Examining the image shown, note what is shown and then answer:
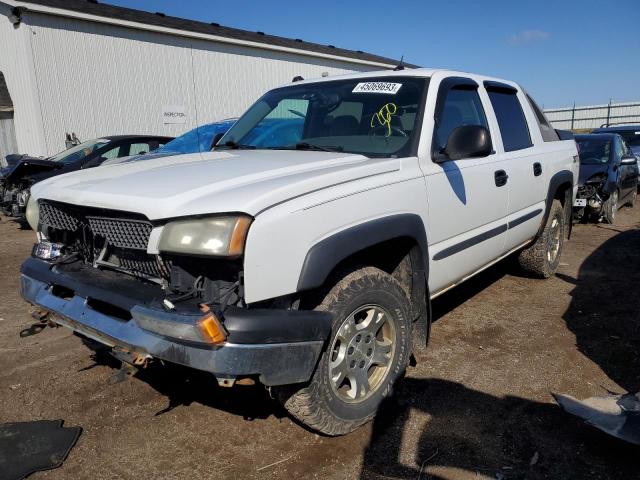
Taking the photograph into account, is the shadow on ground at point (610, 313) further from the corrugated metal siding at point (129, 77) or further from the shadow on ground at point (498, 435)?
the corrugated metal siding at point (129, 77)

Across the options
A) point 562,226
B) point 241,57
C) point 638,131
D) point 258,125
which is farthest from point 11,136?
point 638,131

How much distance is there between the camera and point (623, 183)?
32.1ft

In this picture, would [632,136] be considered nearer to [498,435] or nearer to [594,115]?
[498,435]

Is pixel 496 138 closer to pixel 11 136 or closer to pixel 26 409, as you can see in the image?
pixel 26 409

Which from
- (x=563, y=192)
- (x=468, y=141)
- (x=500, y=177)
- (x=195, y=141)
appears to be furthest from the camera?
(x=195, y=141)

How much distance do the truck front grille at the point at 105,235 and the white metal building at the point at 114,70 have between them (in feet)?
40.3

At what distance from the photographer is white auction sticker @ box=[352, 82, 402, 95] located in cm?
345

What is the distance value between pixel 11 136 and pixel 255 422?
1502 centimetres

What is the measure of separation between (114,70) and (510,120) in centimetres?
1324

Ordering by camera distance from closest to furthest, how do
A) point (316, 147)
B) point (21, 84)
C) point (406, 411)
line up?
point (406, 411) → point (316, 147) → point (21, 84)

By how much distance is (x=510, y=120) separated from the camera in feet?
14.4

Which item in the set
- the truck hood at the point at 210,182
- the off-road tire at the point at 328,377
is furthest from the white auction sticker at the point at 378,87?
the off-road tire at the point at 328,377

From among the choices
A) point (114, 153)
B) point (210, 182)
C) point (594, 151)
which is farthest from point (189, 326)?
point (594, 151)

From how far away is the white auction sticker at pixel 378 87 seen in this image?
11.3 feet
